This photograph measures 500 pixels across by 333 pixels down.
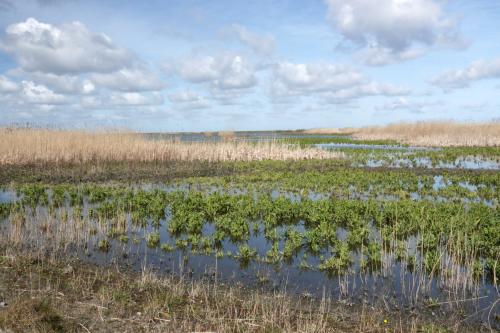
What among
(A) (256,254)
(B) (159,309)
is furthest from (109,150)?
(B) (159,309)

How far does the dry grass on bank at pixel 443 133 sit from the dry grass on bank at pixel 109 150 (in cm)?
1653

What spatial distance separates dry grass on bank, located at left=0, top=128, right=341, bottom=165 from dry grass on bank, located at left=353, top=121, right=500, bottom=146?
16.5 m

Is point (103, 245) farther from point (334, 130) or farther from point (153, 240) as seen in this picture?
point (334, 130)

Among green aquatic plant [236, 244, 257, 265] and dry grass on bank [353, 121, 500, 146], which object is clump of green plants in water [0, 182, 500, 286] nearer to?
green aquatic plant [236, 244, 257, 265]

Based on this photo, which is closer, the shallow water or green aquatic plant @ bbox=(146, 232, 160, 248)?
the shallow water

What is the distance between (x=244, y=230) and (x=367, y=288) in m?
3.91

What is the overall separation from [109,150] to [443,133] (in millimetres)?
36021

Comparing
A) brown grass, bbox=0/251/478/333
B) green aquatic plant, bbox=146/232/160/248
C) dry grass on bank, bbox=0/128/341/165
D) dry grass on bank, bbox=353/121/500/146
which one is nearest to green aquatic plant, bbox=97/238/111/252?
green aquatic plant, bbox=146/232/160/248

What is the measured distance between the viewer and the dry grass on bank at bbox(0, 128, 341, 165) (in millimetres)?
20875

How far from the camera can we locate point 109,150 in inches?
901

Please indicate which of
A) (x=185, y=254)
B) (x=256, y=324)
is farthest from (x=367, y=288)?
(x=185, y=254)

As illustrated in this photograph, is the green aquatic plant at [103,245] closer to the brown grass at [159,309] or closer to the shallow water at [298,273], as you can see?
the shallow water at [298,273]

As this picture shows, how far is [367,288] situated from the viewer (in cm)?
675

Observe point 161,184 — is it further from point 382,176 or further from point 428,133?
point 428,133
